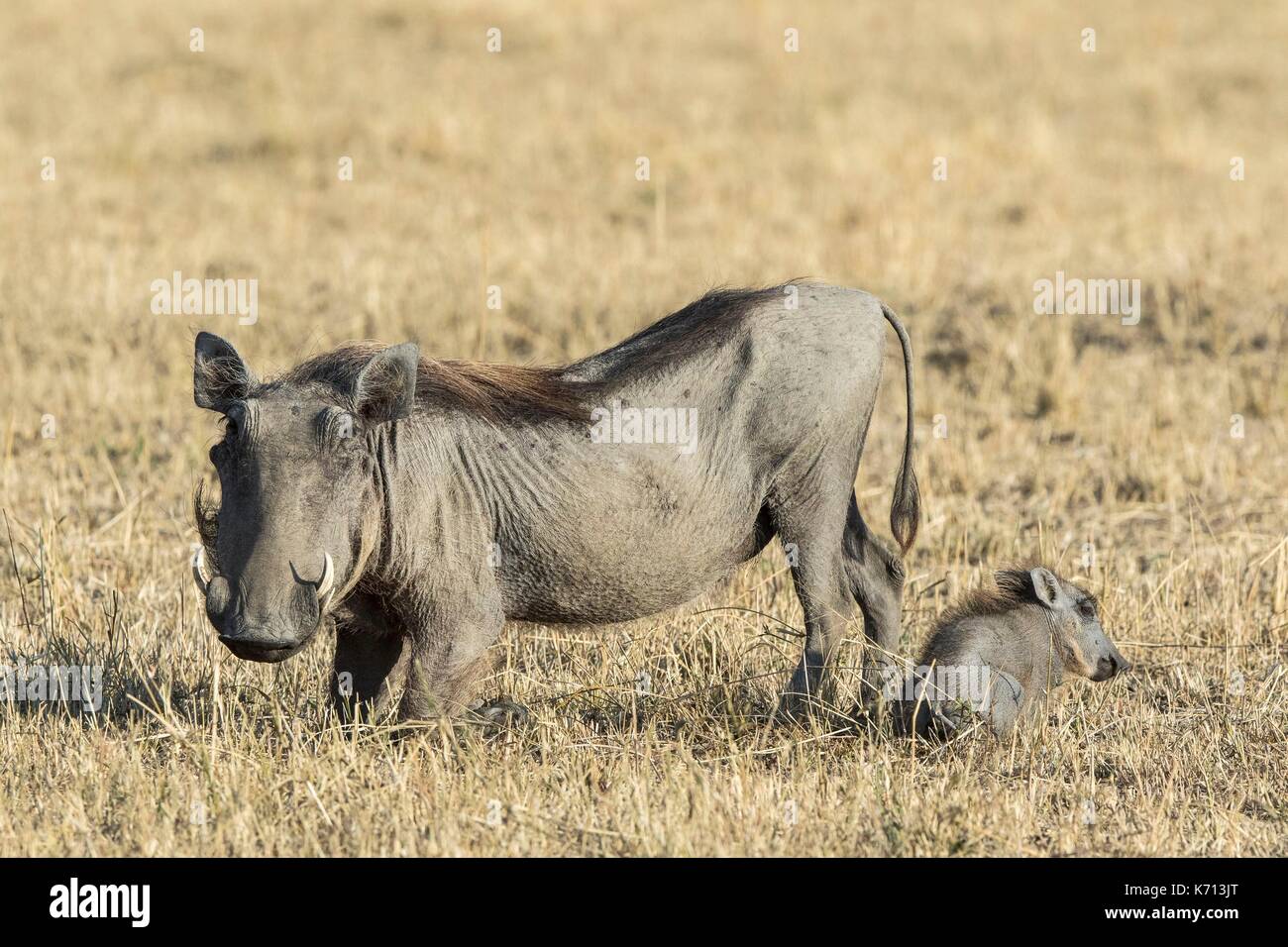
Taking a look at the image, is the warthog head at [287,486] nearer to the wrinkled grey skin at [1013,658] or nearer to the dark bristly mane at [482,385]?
the dark bristly mane at [482,385]

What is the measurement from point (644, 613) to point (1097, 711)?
1.50m

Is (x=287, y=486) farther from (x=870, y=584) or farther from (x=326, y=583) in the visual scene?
(x=870, y=584)

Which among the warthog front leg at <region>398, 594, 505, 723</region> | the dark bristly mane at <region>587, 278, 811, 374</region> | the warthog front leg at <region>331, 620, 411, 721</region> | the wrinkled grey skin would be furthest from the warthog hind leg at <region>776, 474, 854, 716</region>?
the warthog front leg at <region>331, 620, 411, 721</region>

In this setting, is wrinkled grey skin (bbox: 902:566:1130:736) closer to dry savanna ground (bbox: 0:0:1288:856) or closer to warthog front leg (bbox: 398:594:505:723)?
dry savanna ground (bbox: 0:0:1288:856)

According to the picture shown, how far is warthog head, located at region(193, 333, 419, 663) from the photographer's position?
4328 millimetres

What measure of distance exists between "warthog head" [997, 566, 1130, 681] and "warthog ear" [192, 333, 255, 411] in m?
2.45

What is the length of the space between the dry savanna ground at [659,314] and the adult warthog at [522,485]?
0.34 meters

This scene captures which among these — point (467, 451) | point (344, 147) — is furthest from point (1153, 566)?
point (344, 147)

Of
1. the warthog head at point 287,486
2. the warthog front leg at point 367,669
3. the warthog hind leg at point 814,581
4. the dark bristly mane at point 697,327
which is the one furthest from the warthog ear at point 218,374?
the warthog hind leg at point 814,581

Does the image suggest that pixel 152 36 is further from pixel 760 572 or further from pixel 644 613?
pixel 644 613

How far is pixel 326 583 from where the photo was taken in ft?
14.4

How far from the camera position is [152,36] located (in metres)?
17.8

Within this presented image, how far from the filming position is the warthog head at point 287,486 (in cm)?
433

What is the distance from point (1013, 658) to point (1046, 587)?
361 mm
